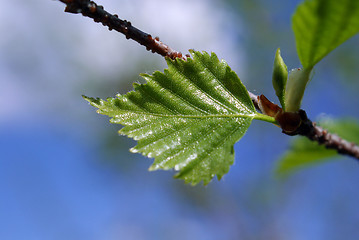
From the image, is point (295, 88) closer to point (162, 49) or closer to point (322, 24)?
point (322, 24)

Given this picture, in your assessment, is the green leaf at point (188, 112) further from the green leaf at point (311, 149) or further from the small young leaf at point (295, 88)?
the green leaf at point (311, 149)

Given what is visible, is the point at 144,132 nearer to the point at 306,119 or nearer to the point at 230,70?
the point at 230,70

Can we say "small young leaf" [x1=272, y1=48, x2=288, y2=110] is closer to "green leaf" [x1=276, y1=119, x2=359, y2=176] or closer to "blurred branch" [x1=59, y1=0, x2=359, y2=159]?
"blurred branch" [x1=59, y1=0, x2=359, y2=159]

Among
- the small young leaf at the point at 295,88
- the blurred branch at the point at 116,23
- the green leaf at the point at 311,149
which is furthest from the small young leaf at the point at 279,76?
the green leaf at the point at 311,149

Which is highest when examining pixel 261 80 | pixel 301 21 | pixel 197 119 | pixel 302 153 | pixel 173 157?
pixel 261 80

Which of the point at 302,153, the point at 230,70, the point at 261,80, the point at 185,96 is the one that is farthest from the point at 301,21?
the point at 261,80

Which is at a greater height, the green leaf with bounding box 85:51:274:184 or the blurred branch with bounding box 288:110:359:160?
the blurred branch with bounding box 288:110:359:160

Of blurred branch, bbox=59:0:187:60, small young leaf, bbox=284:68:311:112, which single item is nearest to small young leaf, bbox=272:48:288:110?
small young leaf, bbox=284:68:311:112
